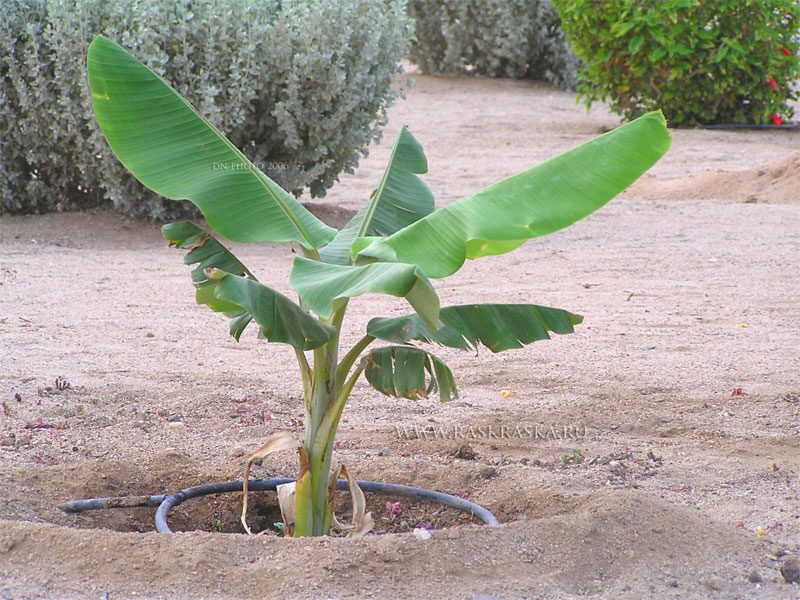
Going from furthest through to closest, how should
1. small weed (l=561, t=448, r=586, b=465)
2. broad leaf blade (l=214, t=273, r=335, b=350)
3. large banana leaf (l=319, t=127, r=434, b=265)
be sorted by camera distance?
small weed (l=561, t=448, r=586, b=465), large banana leaf (l=319, t=127, r=434, b=265), broad leaf blade (l=214, t=273, r=335, b=350)

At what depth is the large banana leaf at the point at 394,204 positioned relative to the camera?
9.13 feet

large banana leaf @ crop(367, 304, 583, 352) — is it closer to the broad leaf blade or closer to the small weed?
the broad leaf blade

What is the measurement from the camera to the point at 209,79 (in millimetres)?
6820

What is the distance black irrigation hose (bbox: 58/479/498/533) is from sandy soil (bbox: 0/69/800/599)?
0.18 feet

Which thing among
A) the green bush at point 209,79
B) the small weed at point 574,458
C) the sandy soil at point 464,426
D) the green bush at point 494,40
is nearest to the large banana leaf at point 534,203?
the sandy soil at point 464,426

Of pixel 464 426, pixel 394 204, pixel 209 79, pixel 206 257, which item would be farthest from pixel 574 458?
pixel 209 79

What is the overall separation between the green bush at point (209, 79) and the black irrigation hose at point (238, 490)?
419 cm

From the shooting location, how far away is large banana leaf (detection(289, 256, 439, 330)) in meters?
1.93

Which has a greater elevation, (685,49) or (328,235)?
(685,49)

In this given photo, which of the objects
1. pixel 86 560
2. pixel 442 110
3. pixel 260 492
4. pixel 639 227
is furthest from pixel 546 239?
pixel 442 110

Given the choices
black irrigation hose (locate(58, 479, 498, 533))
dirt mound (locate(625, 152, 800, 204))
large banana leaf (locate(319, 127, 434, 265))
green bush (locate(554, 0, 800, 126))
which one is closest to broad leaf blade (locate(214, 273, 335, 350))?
large banana leaf (locate(319, 127, 434, 265))

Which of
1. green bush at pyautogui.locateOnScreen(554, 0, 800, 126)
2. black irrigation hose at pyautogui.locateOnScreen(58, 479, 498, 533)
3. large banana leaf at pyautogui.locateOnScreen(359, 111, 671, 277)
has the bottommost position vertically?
black irrigation hose at pyautogui.locateOnScreen(58, 479, 498, 533)

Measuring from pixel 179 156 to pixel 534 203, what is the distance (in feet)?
3.42

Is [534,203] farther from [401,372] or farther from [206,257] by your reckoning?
[206,257]
